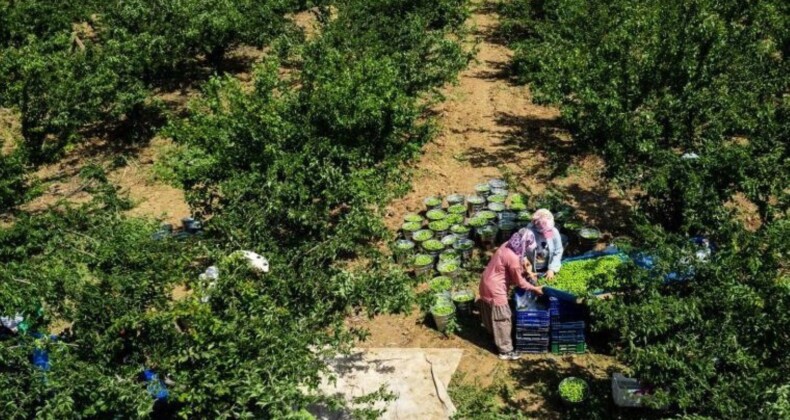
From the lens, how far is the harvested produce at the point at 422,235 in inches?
420

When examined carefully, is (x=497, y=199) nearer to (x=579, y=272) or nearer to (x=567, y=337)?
(x=579, y=272)

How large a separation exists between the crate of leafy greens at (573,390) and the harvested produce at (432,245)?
131 inches

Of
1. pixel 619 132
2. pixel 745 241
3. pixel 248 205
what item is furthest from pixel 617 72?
pixel 248 205

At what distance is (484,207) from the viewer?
444 inches

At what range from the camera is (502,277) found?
7.98 meters

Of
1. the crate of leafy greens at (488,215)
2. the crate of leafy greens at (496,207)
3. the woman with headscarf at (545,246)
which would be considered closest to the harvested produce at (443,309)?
the woman with headscarf at (545,246)

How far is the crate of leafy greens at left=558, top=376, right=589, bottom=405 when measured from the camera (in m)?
7.49

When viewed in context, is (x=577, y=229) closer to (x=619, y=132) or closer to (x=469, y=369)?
(x=619, y=132)

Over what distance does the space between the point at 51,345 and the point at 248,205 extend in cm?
248

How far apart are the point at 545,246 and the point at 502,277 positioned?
92cm

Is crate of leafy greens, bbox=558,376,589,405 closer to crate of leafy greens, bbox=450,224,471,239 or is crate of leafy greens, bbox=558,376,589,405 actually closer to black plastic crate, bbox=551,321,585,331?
black plastic crate, bbox=551,321,585,331

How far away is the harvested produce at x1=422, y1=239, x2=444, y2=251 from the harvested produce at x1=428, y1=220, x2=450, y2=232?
232 mm

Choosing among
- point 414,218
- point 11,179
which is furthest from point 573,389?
point 11,179

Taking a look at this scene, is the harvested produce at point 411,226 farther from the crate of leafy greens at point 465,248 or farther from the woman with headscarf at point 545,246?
the woman with headscarf at point 545,246
